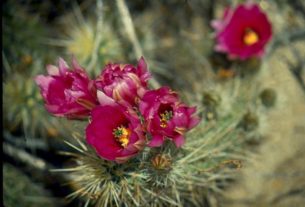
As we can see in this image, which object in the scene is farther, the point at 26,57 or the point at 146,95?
the point at 26,57

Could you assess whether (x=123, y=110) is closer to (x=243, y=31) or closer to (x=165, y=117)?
(x=165, y=117)

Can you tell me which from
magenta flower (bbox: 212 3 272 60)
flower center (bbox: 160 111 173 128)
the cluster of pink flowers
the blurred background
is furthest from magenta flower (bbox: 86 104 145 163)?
magenta flower (bbox: 212 3 272 60)

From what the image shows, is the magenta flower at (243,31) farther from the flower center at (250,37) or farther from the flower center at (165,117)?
the flower center at (165,117)

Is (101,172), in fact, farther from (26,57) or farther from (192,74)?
(192,74)

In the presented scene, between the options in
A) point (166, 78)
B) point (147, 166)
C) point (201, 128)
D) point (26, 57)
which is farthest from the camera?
point (166, 78)

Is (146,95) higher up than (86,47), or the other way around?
(146,95)

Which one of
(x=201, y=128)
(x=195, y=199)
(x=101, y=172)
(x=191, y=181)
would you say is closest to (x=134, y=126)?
(x=101, y=172)

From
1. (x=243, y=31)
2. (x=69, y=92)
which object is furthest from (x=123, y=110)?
(x=243, y=31)
